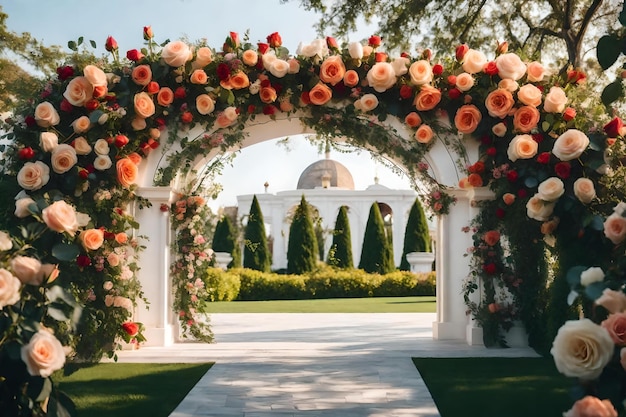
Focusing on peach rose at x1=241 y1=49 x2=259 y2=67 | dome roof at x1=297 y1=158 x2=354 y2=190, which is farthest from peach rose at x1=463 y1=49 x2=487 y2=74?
dome roof at x1=297 y1=158 x2=354 y2=190

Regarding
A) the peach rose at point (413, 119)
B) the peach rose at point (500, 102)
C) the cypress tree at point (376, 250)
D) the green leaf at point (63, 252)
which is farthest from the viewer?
the cypress tree at point (376, 250)

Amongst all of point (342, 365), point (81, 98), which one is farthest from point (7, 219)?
point (342, 365)

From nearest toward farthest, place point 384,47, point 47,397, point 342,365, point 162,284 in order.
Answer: point 47,397
point 342,365
point 162,284
point 384,47

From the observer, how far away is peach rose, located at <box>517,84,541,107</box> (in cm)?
711

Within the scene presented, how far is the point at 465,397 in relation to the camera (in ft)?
16.8

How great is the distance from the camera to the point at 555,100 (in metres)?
7.05

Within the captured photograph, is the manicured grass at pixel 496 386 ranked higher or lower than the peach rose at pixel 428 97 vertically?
lower

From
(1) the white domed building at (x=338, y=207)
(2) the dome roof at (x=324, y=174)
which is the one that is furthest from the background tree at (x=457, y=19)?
(2) the dome roof at (x=324, y=174)

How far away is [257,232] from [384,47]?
1181 cm

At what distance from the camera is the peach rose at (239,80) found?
747 cm

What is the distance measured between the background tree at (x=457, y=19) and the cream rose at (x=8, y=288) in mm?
12764

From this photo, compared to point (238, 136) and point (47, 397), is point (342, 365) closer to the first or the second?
point (238, 136)

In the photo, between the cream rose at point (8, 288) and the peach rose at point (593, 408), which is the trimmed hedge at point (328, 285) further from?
the peach rose at point (593, 408)

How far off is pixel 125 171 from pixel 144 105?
0.74m
